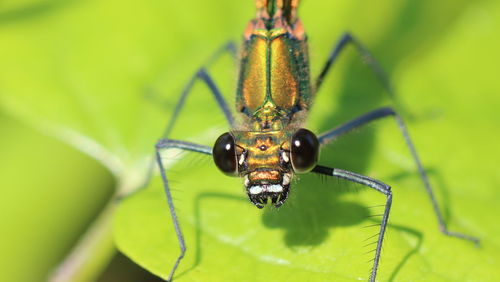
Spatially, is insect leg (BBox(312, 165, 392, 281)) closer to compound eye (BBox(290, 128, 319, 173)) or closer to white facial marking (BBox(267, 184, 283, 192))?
compound eye (BBox(290, 128, 319, 173))

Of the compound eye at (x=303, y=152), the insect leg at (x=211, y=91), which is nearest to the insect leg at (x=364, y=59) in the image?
the insect leg at (x=211, y=91)

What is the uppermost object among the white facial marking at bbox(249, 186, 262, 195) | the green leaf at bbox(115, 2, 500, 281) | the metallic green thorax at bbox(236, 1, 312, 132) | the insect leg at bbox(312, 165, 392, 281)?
the metallic green thorax at bbox(236, 1, 312, 132)

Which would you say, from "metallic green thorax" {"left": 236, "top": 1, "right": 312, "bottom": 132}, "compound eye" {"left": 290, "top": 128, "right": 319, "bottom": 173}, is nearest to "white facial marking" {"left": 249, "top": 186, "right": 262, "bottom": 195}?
"compound eye" {"left": 290, "top": 128, "right": 319, "bottom": 173}

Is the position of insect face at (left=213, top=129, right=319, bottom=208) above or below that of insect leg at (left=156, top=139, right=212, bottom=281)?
above

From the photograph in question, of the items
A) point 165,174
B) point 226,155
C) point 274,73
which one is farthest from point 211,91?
point 226,155

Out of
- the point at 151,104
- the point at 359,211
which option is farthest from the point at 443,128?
the point at 151,104

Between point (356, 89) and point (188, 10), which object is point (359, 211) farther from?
point (188, 10)

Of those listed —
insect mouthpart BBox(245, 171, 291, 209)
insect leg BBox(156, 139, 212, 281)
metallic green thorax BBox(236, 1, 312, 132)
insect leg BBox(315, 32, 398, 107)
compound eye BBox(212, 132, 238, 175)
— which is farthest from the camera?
insect leg BBox(315, 32, 398, 107)
